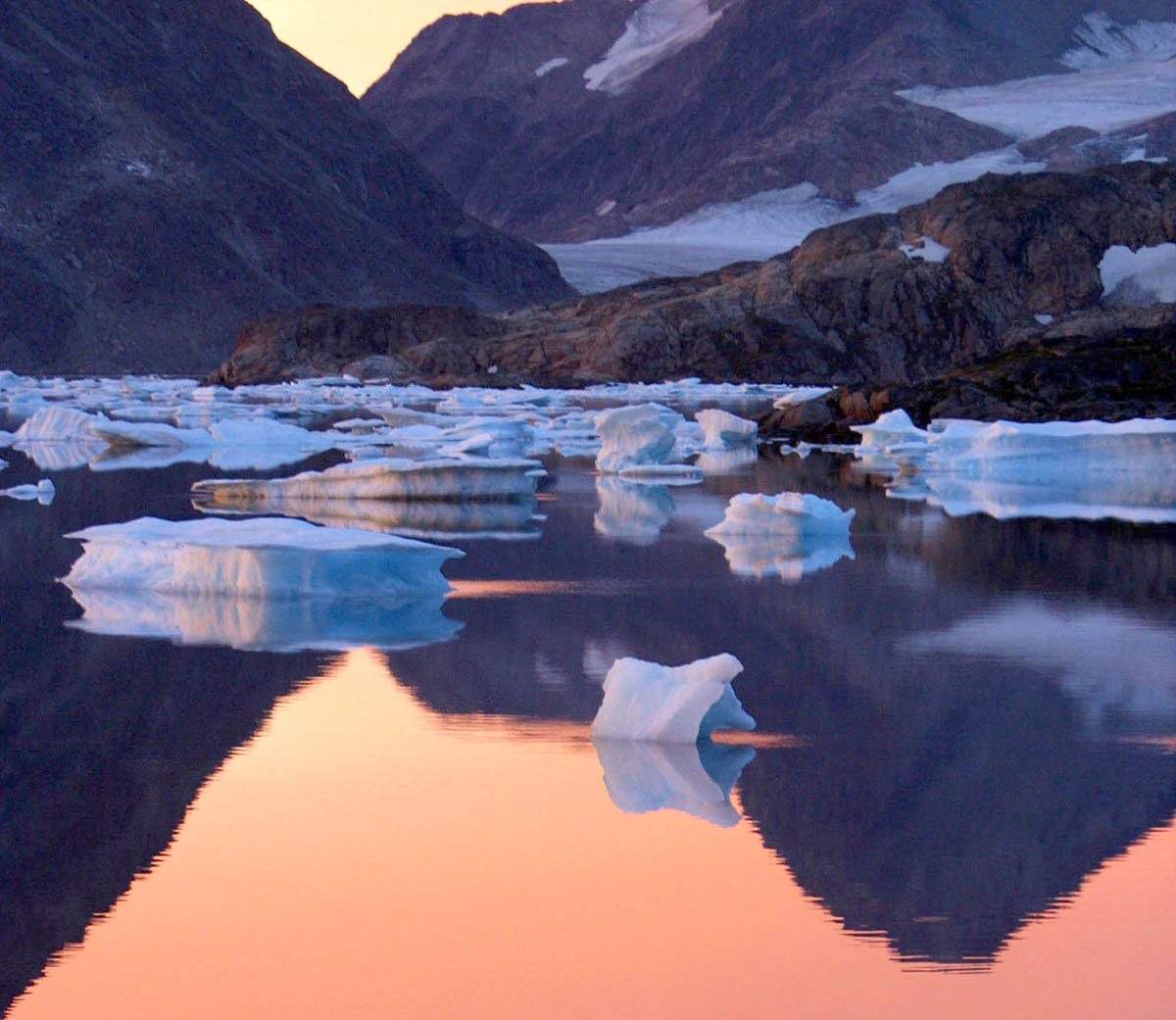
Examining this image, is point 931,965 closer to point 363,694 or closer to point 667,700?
point 667,700

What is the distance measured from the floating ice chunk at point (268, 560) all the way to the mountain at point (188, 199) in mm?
64465

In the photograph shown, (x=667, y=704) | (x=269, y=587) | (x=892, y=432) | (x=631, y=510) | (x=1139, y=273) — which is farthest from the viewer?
(x=1139, y=273)

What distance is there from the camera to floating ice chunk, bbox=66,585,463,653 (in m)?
7.59

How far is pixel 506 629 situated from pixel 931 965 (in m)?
4.50

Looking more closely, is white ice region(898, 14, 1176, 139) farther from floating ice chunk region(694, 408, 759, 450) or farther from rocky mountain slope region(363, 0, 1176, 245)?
floating ice chunk region(694, 408, 759, 450)

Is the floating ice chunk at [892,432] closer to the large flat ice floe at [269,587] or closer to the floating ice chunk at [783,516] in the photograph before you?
the floating ice chunk at [783,516]

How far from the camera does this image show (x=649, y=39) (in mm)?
176875

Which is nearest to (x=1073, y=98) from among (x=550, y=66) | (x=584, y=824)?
(x=550, y=66)

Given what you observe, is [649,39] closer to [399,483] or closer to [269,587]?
[399,483]

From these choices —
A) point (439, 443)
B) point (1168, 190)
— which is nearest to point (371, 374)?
point (1168, 190)

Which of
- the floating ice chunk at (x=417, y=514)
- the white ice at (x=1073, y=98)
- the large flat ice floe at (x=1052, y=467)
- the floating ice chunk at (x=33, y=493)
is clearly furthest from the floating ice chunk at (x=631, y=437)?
the white ice at (x=1073, y=98)

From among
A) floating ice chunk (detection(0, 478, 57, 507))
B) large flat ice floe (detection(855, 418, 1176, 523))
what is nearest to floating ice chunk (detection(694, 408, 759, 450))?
large flat ice floe (detection(855, 418, 1176, 523))

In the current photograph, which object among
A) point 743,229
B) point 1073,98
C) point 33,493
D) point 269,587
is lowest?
point 33,493

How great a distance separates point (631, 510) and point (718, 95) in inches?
5862
